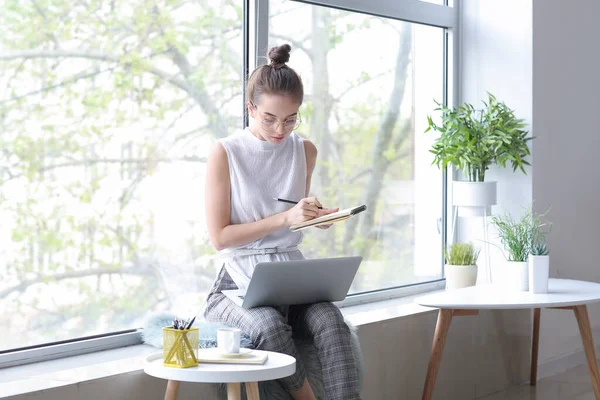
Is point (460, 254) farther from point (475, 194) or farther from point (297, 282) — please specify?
point (297, 282)

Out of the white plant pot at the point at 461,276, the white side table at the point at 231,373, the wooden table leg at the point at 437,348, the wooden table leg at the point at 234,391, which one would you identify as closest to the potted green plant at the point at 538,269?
the wooden table leg at the point at 437,348

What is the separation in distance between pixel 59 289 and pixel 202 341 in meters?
0.52

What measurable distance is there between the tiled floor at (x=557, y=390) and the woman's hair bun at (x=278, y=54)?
1.86 m

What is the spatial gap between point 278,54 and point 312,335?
881mm

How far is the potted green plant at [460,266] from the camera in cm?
358

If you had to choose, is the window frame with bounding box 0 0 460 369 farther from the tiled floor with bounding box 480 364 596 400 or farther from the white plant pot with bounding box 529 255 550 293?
the white plant pot with bounding box 529 255 550 293

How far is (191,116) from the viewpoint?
2.88 meters

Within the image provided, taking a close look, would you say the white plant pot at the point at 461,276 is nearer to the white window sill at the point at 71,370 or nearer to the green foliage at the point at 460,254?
the green foliage at the point at 460,254

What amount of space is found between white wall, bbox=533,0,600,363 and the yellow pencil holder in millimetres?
2320

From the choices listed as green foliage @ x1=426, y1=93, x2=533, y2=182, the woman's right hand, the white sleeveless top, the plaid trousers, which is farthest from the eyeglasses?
green foliage @ x1=426, y1=93, x2=533, y2=182

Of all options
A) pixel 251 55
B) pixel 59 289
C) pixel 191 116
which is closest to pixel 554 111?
pixel 251 55

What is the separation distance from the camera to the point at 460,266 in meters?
3.59

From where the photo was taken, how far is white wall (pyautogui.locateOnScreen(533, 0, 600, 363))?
3.86 meters

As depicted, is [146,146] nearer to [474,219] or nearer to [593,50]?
[474,219]
